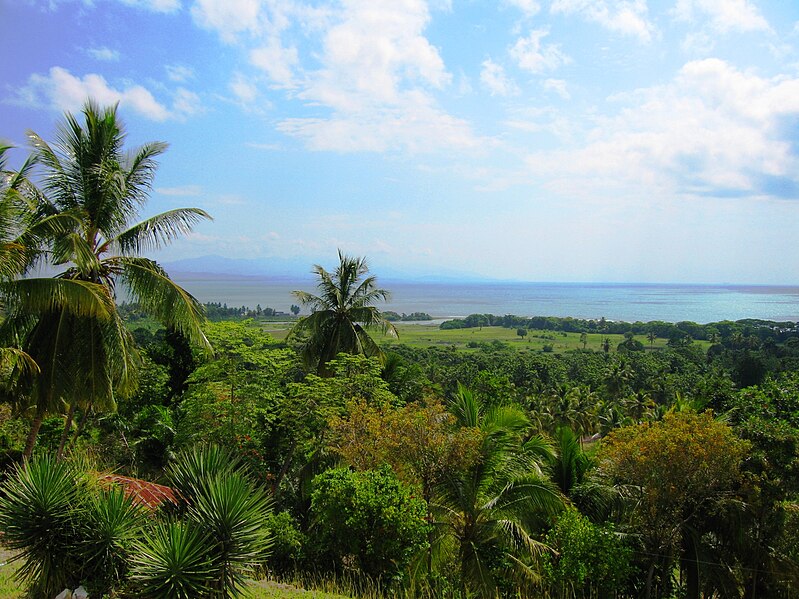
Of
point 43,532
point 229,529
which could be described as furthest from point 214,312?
point 229,529

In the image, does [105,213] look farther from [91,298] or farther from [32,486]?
[32,486]

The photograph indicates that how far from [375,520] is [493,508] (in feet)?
9.68

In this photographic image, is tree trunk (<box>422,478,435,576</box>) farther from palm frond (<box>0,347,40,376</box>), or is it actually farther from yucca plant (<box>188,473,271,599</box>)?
palm frond (<box>0,347,40,376</box>)

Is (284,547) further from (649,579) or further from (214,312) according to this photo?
(214,312)

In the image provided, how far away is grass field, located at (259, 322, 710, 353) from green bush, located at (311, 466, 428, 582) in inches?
3306

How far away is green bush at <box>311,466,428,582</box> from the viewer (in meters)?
8.55

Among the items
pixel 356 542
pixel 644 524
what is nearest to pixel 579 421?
pixel 644 524

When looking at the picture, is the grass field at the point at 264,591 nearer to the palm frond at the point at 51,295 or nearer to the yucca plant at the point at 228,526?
the yucca plant at the point at 228,526

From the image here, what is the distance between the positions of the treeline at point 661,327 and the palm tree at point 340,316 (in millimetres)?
94038

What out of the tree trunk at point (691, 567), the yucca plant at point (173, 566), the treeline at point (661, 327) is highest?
the yucca plant at point (173, 566)

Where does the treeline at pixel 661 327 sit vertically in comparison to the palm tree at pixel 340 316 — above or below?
below

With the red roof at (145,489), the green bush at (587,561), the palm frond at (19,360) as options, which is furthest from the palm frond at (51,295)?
the green bush at (587,561)

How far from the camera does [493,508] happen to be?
10547 mm

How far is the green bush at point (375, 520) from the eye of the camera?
8.55m
